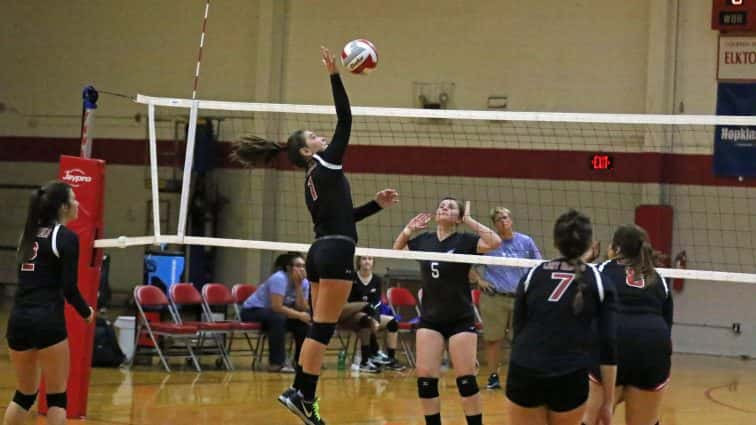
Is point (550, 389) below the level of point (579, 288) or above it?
below

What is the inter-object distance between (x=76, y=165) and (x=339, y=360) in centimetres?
536

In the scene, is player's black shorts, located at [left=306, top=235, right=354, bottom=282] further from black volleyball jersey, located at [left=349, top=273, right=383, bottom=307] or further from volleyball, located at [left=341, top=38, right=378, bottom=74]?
black volleyball jersey, located at [left=349, top=273, right=383, bottom=307]

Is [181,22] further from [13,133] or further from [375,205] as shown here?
[375,205]

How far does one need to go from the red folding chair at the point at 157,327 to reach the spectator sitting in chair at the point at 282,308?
2.42 ft

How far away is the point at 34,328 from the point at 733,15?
38.8 feet

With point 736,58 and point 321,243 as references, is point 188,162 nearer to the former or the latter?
point 321,243

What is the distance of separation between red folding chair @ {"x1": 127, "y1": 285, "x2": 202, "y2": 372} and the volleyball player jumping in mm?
5184

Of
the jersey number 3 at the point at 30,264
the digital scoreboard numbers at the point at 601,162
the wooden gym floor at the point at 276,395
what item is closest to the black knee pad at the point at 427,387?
the wooden gym floor at the point at 276,395

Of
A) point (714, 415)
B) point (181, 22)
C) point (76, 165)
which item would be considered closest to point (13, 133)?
point (181, 22)

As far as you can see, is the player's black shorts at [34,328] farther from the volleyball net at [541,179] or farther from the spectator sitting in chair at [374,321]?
the volleyball net at [541,179]

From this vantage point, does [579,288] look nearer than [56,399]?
Yes

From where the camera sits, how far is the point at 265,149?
722cm

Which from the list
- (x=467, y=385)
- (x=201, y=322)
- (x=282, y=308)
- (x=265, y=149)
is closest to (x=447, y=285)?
(x=467, y=385)

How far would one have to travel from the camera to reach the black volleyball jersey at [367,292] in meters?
13.1
